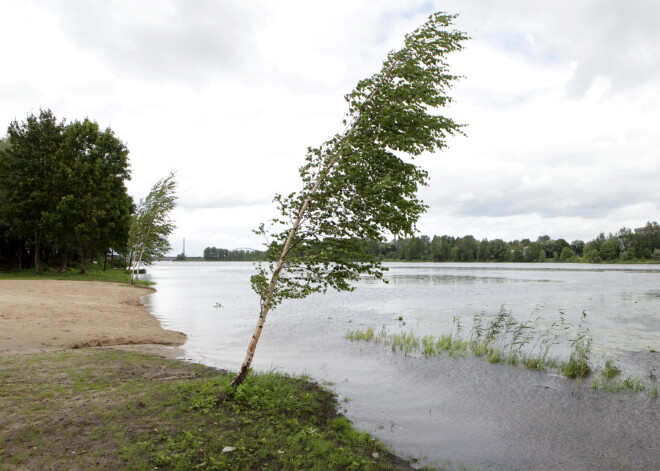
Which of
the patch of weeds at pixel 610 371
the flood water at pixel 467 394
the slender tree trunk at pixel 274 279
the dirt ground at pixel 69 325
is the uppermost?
the slender tree trunk at pixel 274 279

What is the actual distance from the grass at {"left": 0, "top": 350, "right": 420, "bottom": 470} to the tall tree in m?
45.5

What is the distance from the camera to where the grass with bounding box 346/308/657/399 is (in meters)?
15.8

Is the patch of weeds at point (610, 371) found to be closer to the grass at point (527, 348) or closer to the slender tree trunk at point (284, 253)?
the grass at point (527, 348)

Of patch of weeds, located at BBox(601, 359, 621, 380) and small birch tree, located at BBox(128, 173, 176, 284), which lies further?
small birch tree, located at BBox(128, 173, 176, 284)

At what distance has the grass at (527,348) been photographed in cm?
1575

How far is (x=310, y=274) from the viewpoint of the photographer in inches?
404

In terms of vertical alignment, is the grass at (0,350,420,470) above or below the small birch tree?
below

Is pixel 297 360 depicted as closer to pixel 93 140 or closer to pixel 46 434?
pixel 46 434

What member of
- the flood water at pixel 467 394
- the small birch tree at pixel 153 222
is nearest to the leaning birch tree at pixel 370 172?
the flood water at pixel 467 394

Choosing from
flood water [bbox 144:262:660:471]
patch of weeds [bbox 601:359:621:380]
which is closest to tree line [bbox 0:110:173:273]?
flood water [bbox 144:262:660:471]

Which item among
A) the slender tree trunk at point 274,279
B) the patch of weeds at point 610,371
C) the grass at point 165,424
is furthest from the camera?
the patch of weeds at point 610,371

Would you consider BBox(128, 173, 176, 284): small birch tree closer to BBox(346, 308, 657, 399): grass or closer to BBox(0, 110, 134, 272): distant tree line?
BBox(0, 110, 134, 272): distant tree line

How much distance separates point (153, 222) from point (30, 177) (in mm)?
14974

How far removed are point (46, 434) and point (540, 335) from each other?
916 inches
